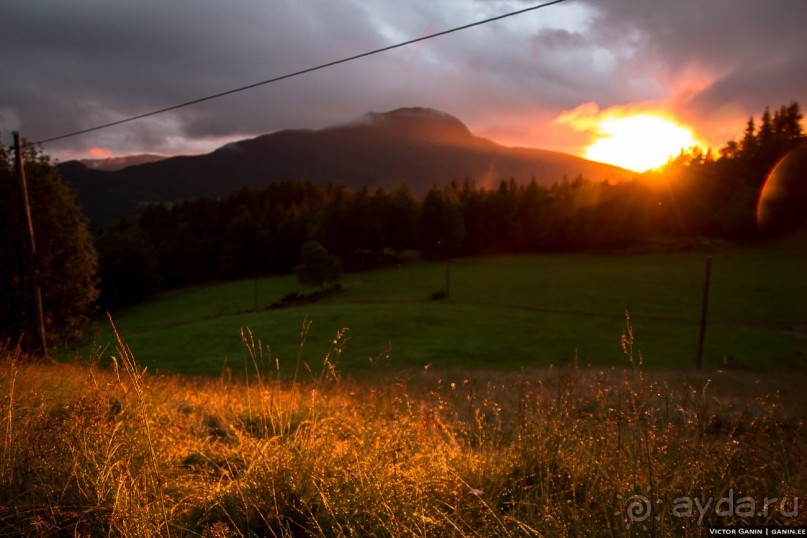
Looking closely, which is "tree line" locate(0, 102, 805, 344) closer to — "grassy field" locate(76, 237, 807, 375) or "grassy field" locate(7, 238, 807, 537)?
"grassy field" locate(76, 237, 807, 375)

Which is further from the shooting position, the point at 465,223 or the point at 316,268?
the point at 465,223

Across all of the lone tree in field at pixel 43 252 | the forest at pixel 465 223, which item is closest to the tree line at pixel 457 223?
the forest at pixel 465 223

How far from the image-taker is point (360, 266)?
81.7 metres

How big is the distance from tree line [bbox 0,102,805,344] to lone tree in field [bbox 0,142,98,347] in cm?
4360

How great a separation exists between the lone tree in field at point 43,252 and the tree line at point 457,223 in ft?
143

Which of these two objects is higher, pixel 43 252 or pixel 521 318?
pixel 43 252

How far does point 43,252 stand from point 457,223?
223 feet

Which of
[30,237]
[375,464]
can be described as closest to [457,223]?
[30,237]

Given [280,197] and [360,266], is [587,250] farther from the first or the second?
[280,197]

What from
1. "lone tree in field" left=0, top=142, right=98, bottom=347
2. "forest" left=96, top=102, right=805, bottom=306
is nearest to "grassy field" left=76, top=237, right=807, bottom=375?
"lone tree in field" left=0, top=142, right=98, bottom=347

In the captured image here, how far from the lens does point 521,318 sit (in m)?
42.5

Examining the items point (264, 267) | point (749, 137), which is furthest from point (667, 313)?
point (264, 267)

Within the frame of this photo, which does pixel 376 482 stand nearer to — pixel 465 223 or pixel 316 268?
pixel 316 268

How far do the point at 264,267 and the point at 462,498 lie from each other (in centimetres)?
9100
